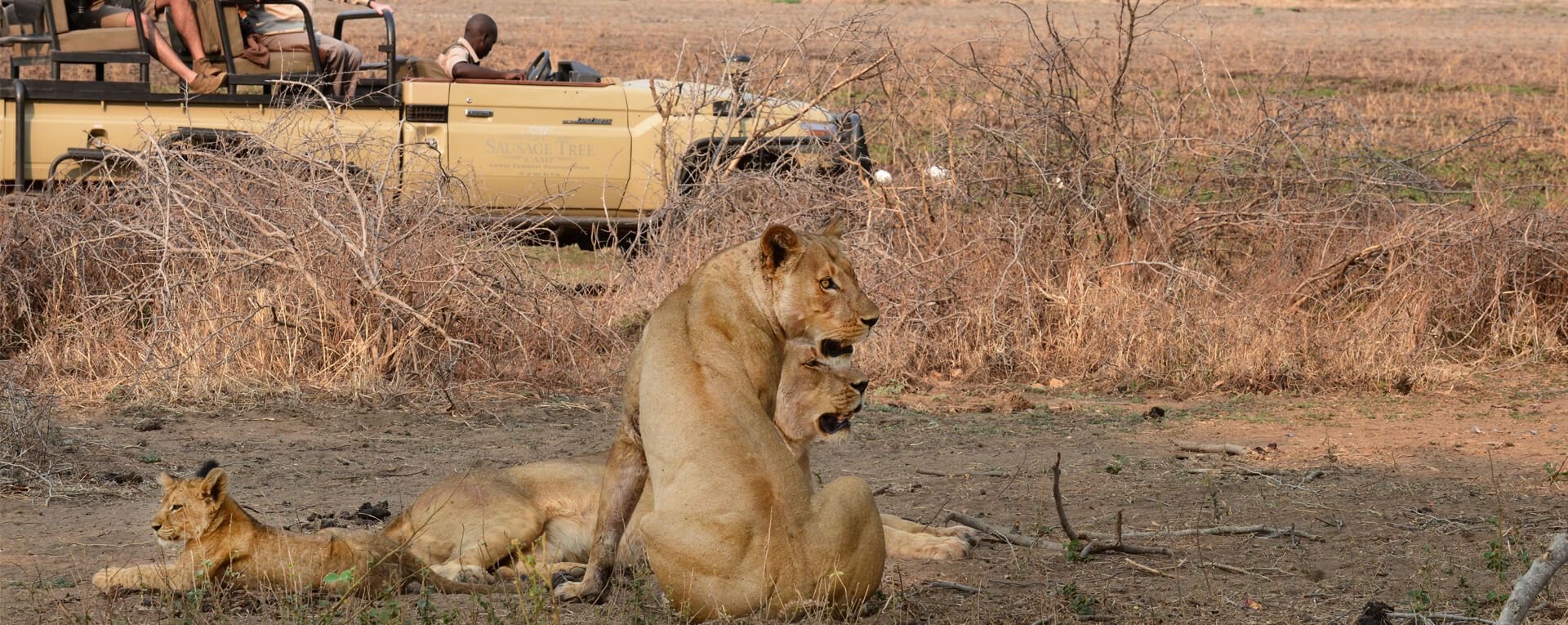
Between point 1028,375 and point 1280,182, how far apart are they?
2530 millimetres

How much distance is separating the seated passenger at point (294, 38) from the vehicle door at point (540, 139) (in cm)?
86

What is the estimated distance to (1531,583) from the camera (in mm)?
4074

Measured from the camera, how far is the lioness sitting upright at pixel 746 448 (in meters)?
4.39

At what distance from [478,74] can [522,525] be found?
736cm

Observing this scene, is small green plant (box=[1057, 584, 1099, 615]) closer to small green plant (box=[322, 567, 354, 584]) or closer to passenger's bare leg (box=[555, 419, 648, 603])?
passenger's bare leg (box=[555, 419, 648, 603])

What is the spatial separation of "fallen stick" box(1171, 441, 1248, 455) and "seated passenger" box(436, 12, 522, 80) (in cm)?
645

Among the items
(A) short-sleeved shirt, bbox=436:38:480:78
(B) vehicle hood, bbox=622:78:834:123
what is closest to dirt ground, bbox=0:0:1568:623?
(B) vehicle hood, bbox=622:78:834:123

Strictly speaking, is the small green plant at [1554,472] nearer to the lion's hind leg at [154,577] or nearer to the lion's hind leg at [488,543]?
the lion's hind leg at [488,543]

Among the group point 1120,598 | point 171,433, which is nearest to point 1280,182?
point 1120,598

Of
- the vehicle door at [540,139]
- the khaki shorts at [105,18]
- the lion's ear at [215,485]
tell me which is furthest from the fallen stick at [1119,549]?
the khaki shorts at [105,18]

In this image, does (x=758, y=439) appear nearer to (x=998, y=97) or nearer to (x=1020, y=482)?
(x=1020, y=482)

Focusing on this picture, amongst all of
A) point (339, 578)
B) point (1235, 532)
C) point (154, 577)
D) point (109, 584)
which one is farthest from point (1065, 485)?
point (109, 584)

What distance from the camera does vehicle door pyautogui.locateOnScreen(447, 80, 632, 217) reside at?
468 inches

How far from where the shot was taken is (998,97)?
12102 millimetres
